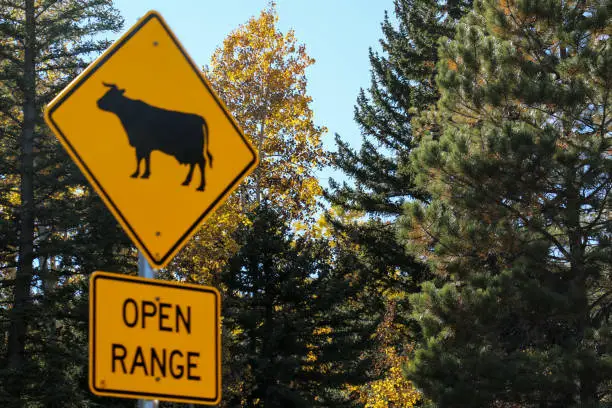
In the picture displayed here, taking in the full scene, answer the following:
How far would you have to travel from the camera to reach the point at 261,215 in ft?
86.9

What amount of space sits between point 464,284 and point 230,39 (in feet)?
53.5

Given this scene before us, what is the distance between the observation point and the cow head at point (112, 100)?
3.33 m

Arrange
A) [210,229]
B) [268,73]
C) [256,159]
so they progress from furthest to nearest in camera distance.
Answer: [268,73] → [210,229] → [256,159]

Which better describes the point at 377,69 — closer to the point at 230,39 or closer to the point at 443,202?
the point at 230,39

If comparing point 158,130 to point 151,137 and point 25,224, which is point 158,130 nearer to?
point 151,137

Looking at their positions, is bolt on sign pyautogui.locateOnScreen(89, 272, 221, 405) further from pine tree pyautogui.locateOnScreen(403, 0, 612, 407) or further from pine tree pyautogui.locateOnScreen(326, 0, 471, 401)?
pine tree pyautogui.locateOnScreen(326, 0, 471, 401)

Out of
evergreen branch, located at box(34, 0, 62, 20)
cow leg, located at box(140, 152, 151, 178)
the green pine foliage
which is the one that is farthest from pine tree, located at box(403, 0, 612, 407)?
cow leg, located at box(140, 152, 151, 178)

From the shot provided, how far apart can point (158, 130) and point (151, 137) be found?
52 millimetres

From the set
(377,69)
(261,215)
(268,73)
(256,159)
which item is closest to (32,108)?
(261,215)

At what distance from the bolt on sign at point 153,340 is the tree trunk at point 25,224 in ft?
62.6

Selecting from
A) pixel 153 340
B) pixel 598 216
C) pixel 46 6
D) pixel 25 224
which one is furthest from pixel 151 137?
pixel 46 6

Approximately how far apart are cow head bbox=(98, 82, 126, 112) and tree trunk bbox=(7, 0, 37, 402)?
19102 mm

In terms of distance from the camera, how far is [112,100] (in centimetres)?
333

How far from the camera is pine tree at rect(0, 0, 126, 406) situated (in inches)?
875
